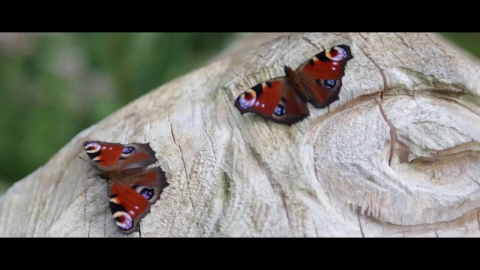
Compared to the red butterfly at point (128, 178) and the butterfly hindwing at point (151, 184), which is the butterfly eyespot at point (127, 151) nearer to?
the red butterfly at point (128, 178)

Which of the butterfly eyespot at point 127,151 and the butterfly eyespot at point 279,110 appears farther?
the butterfly eyespot at point 127,151

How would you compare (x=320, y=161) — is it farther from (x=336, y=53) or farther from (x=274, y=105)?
(x=336, y=53)

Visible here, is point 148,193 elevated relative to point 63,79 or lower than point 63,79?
lower

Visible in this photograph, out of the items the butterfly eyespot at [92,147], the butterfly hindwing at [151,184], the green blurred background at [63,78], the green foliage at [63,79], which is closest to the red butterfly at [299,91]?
the butterfly hindwing at [151,184]

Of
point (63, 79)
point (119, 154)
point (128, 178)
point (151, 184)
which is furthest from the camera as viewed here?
point (63, 79)

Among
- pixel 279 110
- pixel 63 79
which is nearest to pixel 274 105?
pixel 279 110

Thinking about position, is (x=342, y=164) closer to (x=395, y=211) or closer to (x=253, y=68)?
(x=395, y=211)
